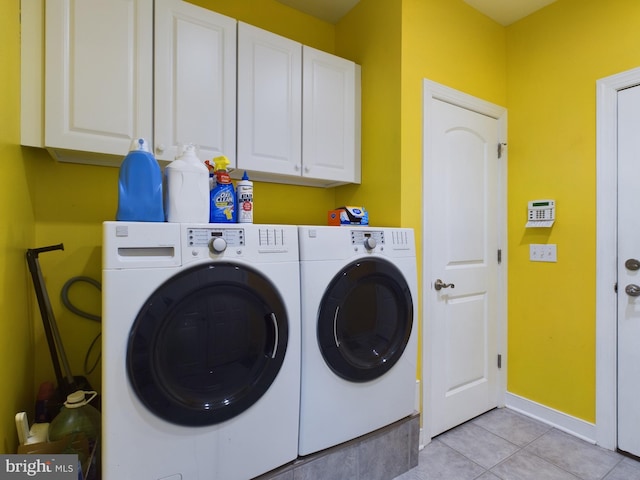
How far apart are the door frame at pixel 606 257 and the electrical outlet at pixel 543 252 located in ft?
0.75

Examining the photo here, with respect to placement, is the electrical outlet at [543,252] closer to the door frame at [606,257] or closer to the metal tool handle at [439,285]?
the door frame at [606,257]

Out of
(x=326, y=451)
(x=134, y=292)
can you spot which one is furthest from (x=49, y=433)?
(x=326, y=451)

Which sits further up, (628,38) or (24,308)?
(628,38)

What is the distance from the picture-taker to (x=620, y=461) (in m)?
1.75

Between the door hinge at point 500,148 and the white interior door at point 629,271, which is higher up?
the door hinge at point 500,148

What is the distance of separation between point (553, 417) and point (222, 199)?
7.99 feet

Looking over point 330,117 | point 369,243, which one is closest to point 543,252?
point 369,243

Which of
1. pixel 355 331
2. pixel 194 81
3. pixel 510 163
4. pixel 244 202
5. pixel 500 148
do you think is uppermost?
pixel 194 81

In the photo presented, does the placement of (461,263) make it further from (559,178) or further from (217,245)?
(217,245)

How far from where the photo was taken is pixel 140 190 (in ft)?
3.84

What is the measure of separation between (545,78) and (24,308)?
3.19 m

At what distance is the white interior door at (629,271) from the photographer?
1773 mm

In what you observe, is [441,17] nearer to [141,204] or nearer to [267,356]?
[141,204]

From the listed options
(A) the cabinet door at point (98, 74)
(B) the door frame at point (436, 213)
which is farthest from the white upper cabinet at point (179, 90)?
(B) the door frame at point (436, 213)
